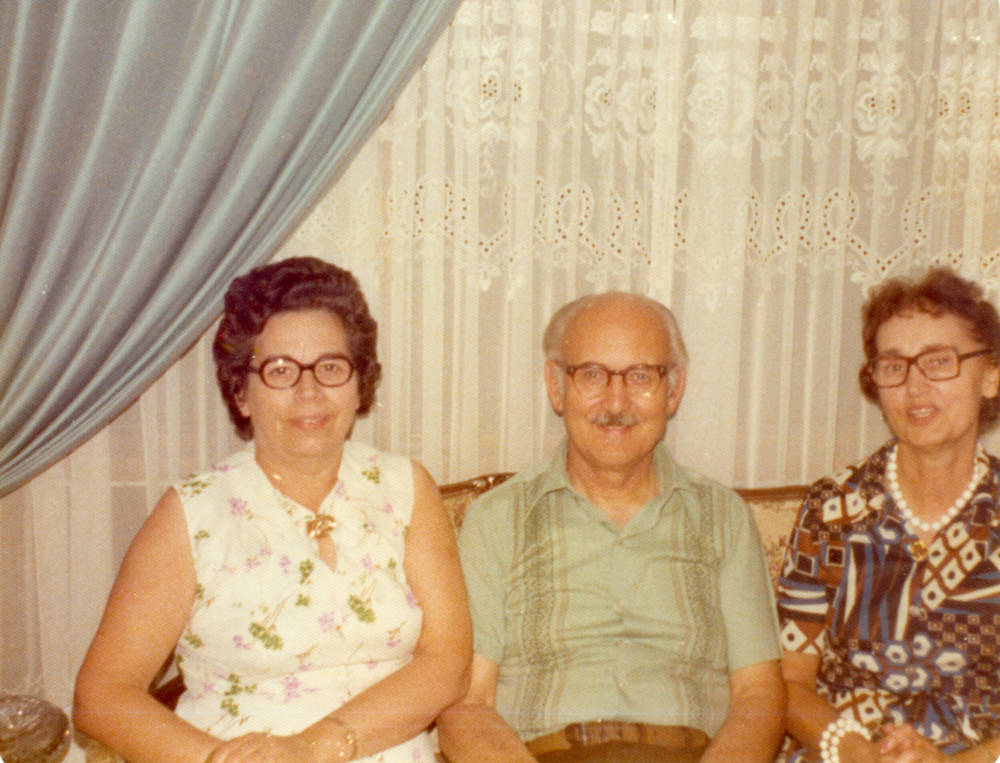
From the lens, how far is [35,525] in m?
2.16

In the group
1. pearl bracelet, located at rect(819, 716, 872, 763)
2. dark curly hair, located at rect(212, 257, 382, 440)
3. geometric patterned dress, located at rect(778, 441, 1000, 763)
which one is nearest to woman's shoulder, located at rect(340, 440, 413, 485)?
dark curly hair, located at rect(212, 257, 382, 440)

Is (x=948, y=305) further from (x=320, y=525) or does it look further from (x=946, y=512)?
(x=320, y=525)

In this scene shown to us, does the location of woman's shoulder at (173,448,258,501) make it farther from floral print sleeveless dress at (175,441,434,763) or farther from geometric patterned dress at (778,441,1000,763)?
geometric patterned dress at (778,441,1000,763)

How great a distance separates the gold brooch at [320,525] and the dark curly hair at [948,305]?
1168 millimetres

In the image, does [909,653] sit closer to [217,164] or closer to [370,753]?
[370,753]

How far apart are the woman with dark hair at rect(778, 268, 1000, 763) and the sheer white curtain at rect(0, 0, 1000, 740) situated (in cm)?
40

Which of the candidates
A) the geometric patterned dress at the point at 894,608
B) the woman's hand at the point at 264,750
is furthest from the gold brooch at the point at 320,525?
the geometric patterned dress at the point at 894,608

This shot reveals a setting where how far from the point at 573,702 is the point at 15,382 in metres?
1.39

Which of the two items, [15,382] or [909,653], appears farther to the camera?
[15,382]

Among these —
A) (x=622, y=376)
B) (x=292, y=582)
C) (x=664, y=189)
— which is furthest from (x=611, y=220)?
(x=292, y=582)

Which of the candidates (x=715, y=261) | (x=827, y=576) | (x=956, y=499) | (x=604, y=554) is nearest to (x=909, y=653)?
(x=827, y=576)

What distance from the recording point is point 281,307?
67.3 inches

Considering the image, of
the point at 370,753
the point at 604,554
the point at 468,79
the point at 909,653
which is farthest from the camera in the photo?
the point at 468,79

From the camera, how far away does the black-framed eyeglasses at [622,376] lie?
71.8 inches
